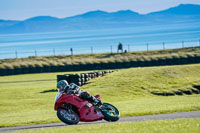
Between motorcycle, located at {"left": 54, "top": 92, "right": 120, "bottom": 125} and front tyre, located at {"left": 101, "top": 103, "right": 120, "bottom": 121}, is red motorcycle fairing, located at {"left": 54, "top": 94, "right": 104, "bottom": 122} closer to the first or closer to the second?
motorcycle, located at {"left": 54, "top": 92, "right": 120, "bottom": 125}

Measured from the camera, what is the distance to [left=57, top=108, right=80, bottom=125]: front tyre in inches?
575

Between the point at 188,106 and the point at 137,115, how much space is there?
2.72m

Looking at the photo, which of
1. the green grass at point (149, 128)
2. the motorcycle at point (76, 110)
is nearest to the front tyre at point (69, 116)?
the motorcycle at point (76, 110)

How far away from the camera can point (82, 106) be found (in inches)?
578

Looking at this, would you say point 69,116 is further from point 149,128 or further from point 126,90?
point 126,90

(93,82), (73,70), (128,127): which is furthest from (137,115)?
(73,70)

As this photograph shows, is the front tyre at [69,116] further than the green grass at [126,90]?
No

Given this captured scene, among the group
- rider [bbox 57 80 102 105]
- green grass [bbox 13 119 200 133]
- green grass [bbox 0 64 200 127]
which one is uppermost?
rider [bbox 57 80 102 105]

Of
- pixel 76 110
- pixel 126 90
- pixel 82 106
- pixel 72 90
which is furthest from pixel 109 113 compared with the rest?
pixel 126 90

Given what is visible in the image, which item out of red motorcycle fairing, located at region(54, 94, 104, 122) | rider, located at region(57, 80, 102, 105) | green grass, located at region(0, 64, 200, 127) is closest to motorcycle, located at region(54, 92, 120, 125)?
red motorcycle fairing, located at region(54, 94, 104, 122)

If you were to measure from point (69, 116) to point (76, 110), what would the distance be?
32cm

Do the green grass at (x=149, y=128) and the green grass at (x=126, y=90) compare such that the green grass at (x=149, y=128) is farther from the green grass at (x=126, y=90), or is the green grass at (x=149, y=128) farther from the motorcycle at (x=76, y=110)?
the green grass at (x=126, y=90)

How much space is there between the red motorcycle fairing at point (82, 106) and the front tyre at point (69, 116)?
16 centimetres

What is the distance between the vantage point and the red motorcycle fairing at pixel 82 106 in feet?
48.0
